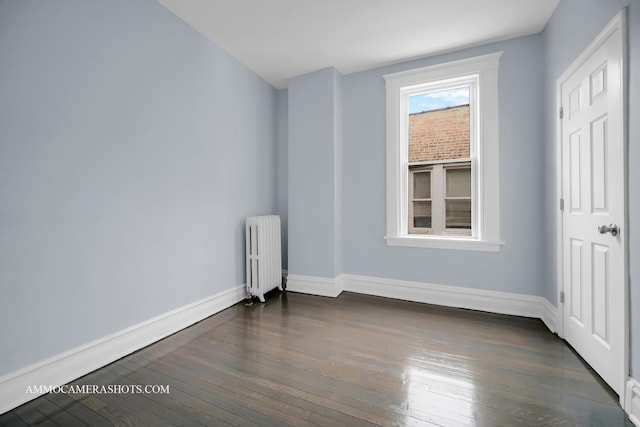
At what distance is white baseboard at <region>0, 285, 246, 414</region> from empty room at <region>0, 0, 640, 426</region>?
0.6 inches

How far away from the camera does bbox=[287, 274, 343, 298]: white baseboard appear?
3584 millimetres

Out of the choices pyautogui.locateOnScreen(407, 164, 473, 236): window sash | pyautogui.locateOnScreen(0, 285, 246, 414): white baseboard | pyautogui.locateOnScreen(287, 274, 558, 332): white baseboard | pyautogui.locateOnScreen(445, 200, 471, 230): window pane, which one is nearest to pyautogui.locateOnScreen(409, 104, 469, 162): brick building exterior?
pyautogui.locateOnScreen(407, 164, 473, 236): window sash

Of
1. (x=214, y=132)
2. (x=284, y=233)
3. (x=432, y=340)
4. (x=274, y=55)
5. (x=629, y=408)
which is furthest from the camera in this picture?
(x=284, y=233)

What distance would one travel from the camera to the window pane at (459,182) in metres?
3.28

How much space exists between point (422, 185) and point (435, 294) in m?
1.32

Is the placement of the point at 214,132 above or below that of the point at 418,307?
above

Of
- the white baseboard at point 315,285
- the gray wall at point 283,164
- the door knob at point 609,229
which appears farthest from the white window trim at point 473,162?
the gray wall at point 283,164

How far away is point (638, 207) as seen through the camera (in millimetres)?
1497

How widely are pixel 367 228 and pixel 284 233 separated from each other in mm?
1266

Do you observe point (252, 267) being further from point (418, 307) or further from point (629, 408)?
point (629, 408)

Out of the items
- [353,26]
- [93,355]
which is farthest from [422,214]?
[93,355]

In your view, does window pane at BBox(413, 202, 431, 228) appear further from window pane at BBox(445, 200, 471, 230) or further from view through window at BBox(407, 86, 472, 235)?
window pane at BBox(445, 200, 471, 230)

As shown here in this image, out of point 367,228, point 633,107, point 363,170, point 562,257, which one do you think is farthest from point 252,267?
point 633,107

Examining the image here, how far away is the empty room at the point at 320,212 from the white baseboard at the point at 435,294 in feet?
0.08
